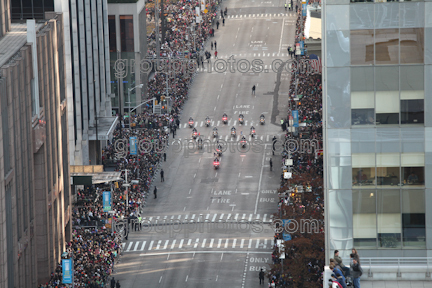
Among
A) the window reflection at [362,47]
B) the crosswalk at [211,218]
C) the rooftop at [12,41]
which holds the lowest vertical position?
the crosswalk at [211,218]

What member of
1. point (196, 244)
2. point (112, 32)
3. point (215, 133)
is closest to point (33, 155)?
point (196, 244)

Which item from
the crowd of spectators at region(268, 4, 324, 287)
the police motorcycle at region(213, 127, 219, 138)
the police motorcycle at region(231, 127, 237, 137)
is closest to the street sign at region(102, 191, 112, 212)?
the crowd of spectators at region(268, 4, 324, 287)

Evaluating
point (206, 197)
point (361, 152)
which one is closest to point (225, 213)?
point (206, 197)

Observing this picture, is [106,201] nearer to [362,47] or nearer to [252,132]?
[252,132]

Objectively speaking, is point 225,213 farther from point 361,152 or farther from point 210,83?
point 361,152

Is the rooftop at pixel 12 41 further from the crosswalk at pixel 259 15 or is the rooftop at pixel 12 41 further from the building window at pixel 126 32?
the crosswalk at pixel 259 15

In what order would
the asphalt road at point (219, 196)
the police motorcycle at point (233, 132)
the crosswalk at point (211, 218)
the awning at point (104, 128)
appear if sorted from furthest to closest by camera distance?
the police motorcycle at point (233, 132) → the awning at point (104, 128) → the crosswalk at point (211, 218) → the asphalt road at point (219, 196)

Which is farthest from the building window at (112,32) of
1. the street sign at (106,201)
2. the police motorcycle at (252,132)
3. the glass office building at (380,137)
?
the glass office building at (380,137)
